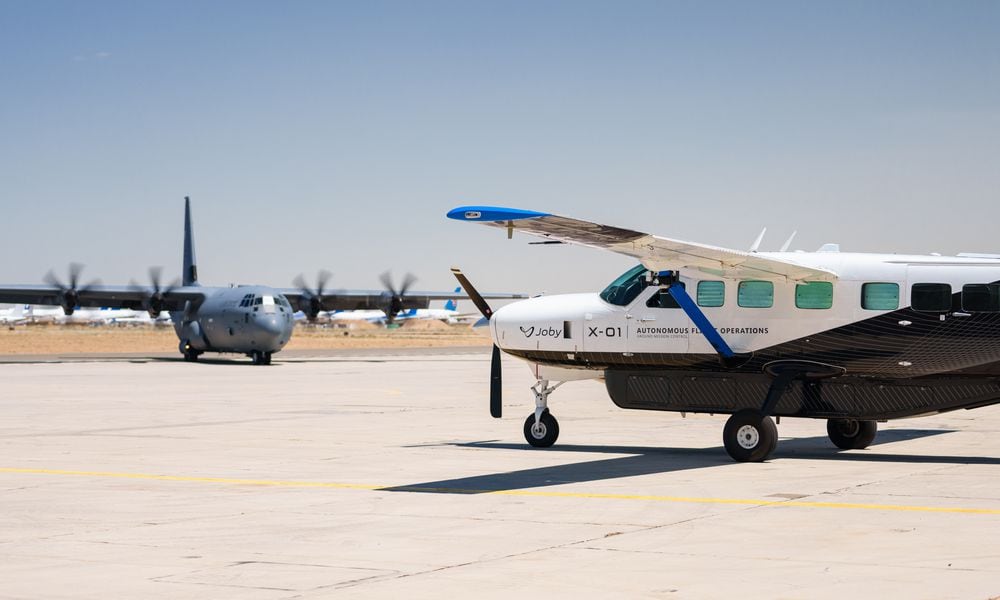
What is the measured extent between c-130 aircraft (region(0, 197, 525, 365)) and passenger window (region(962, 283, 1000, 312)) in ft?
128

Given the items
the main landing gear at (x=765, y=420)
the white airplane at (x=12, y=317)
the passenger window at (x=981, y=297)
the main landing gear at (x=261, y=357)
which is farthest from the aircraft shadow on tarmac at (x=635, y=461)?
the white airplane at (x=12, y=317)

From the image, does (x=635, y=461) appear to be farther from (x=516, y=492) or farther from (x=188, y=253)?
(x=188, y=253)

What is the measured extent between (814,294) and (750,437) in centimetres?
212

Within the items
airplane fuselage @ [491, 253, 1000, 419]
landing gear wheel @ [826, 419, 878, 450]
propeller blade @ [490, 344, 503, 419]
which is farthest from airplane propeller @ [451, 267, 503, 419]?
landing gear wheel @ [826, 419, 878, 450]

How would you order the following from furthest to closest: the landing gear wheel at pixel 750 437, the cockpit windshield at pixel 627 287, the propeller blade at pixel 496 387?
the propeller blade at pixel 496 387
the cockpit windshield at pixel 627 287
the landing gear wheel at pixel 750 437

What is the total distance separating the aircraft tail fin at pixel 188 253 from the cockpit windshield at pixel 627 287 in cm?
5218

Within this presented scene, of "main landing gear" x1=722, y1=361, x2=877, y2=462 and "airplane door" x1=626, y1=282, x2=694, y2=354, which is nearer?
"main landing gear" x1=722, y1=361, x2=877, y2=462

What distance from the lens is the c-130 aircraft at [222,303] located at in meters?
53.8

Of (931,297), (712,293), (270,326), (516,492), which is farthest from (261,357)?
(516,492)

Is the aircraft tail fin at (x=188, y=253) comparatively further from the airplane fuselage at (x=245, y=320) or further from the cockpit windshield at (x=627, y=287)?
the cockpit windshield at (x=627, y=287)

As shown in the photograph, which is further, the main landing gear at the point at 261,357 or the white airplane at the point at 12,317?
the white airplane at the point at 12,317

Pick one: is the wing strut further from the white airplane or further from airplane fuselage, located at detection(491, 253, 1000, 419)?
the white airplane

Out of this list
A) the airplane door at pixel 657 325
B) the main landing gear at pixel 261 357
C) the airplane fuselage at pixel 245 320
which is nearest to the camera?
the airplane door at pixel 657 325

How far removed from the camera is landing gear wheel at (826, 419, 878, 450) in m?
18.2
